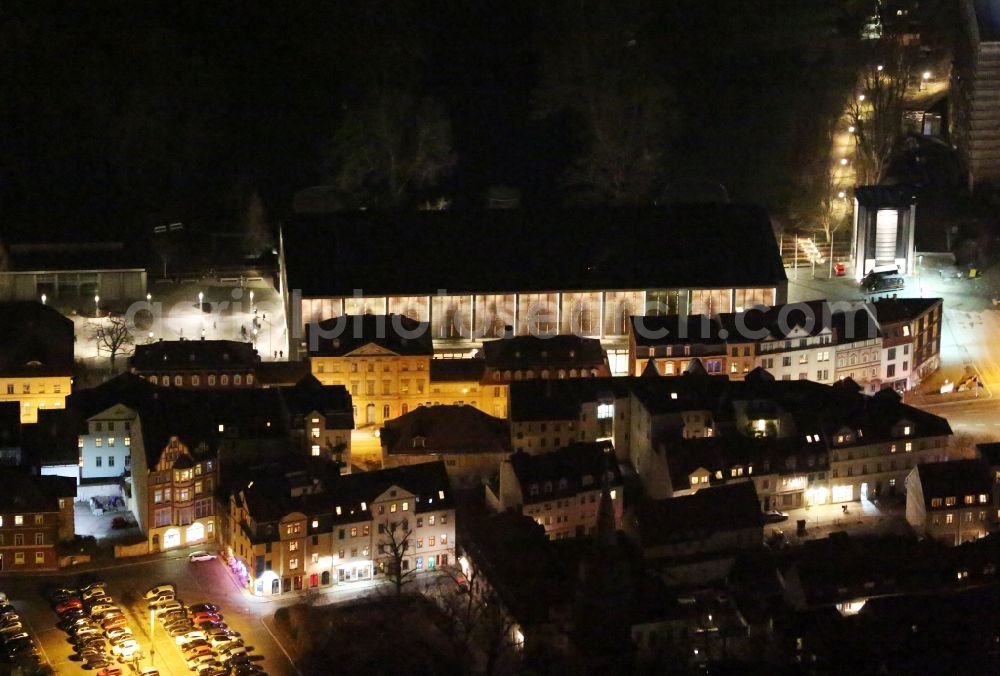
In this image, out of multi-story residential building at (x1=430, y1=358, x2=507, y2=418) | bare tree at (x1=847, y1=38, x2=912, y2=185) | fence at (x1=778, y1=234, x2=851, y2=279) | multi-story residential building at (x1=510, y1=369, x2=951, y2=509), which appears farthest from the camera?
bare tree at (x1=847, y1=38, x2=912, y2=185)

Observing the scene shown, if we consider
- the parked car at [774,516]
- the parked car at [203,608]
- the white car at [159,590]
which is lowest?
the parked car at [203,608]

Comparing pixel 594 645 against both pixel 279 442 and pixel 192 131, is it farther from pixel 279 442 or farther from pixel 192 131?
pixel 192 131

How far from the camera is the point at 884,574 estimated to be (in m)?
81.4

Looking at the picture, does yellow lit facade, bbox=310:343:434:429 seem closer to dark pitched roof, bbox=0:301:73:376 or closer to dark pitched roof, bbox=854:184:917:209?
dark pitched roof, bbox=0:301:73:376

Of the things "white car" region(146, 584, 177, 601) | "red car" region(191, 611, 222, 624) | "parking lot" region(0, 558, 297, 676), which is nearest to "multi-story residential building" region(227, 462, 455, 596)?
"parking lot" region(0, 558, 297, 676)

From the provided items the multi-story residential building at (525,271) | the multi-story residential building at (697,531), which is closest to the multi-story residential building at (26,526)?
the multi-story residential building at (525,271)

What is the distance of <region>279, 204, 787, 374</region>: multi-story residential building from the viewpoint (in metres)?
98.7

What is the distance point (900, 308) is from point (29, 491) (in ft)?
98.8

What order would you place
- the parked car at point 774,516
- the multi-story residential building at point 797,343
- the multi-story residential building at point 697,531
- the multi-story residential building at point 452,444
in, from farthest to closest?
the multi-story residential building at point 797,343, the multi-story residential building at point 452,444, the parked car at point 774,516, the multi-story residential building at point 697,531

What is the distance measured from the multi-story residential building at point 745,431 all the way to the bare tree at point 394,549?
6.60 meters

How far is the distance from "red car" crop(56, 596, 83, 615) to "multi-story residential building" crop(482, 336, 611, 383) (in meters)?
17.3

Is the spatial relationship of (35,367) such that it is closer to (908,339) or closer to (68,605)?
(68,605)

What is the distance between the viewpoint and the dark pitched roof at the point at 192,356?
91625mm

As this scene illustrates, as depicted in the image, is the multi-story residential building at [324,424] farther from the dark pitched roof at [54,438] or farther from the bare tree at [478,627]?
the bare tree at [478,627]
